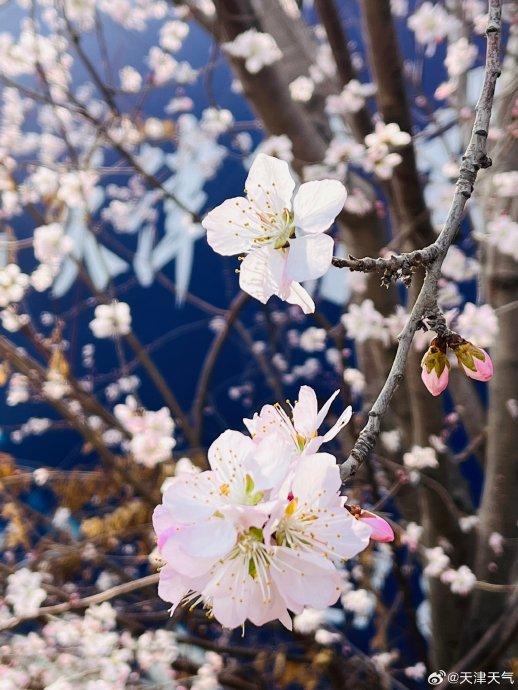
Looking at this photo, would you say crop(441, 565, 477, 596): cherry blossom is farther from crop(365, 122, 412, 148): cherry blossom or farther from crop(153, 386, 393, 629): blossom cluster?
crop(153, 386, 393, 629): blossom cluster

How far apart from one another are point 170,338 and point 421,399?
82.0 inches

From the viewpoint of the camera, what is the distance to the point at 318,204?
0.53 meters

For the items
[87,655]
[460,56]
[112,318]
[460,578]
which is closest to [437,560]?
[460,578]

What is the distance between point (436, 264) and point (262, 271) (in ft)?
0.57

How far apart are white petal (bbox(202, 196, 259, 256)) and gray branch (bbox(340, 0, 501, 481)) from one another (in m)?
0.16

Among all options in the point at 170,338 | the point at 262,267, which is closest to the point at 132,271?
the point at 170,338

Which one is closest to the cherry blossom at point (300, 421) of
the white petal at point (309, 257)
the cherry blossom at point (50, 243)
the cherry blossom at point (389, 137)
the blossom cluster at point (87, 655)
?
the white petal at point (309, 257)

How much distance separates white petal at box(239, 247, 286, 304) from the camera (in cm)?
55

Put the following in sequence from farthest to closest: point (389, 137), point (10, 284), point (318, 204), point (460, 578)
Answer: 1. point (10, 284)
2. point (460, 578)
3. point (389, 137)
4. point (318, 204)

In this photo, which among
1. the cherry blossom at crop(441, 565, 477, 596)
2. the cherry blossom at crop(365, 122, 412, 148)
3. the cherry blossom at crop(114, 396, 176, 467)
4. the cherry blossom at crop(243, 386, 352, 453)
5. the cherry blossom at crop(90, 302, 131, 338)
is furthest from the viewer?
the cherry blossom at crop(90, 302, 131, 338)

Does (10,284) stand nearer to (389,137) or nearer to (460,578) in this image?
(389,137)

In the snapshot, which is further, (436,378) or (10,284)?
(10,284)

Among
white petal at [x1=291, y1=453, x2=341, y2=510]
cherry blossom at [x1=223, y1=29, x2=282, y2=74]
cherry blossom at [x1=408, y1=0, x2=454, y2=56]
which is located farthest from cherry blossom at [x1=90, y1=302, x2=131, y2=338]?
white petal at [x1=291, y1=453, x2=341, y2=510]

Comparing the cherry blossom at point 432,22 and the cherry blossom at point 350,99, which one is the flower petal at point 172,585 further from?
the cherry blossom at point 432,22
